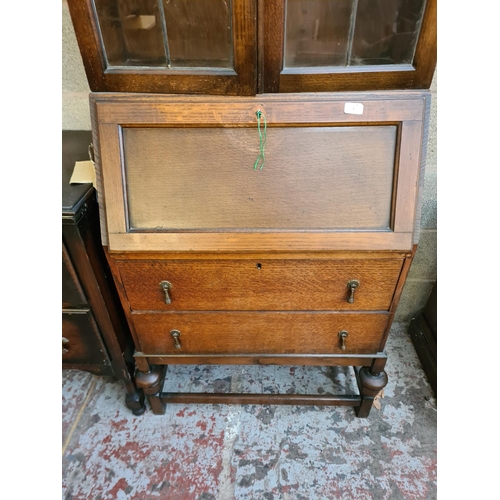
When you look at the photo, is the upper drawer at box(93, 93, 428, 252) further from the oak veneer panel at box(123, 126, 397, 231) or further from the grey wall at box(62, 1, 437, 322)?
the grey wall at box(62, 1, 437, 322)

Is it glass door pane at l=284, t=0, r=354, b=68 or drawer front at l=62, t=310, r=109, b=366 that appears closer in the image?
glass door pane at l=284, t=0, r=354, b=68

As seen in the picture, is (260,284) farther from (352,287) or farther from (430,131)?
(430,131)

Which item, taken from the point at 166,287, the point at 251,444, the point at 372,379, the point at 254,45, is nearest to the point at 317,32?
the point at 254,45

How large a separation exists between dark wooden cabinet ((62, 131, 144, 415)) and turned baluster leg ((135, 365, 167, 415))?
79 millimetres

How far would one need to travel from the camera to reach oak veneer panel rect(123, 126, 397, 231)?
1.04 metres

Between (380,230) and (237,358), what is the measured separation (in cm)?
71

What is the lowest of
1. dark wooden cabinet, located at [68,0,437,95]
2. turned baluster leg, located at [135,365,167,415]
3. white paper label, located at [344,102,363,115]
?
turned baluster leg, located at [135,365,167,415]

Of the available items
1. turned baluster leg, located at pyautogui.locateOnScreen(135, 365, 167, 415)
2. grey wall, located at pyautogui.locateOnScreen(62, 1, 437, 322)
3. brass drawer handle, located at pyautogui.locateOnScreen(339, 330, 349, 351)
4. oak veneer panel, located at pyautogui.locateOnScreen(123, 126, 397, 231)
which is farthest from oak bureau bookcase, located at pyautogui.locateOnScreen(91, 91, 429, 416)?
grey wall, located at pyautogui.locateOnScreen(62, 1, 437, 322)

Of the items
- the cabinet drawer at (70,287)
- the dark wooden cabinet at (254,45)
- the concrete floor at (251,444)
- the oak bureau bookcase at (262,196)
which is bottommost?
the concrete floor at (251,444)

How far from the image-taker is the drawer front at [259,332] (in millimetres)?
1257

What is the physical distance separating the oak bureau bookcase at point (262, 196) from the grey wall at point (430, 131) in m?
0.63

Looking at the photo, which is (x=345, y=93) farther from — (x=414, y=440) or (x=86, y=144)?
(x=414, y=440)

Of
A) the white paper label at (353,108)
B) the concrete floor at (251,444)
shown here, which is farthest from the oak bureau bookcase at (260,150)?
the concrete floor at (251,444)

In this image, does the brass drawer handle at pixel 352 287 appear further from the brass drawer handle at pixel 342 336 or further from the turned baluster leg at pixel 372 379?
the turned baluster leg at pixel 372 379
